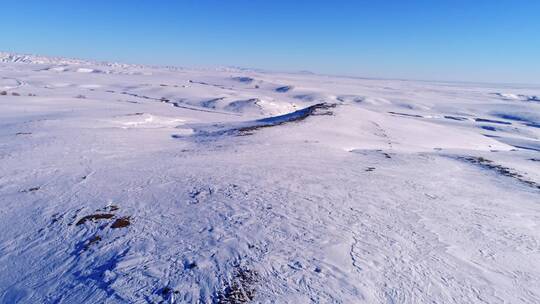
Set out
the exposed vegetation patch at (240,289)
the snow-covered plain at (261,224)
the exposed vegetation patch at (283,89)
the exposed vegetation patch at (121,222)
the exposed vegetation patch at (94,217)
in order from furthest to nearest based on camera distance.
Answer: the exposed vegetation patch at (283,89), the exposed vegetation patch at (94,217), the exposed vegetation patch at (121,222), the snow-covered plain at (261,224), the exposed vegetation patch at (240,289)

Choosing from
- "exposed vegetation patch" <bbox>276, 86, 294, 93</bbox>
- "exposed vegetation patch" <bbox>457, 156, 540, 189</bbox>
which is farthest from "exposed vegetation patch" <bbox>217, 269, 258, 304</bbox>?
"exposed vegetation patch" <bbox>276, 86, 294, 93</bbox>

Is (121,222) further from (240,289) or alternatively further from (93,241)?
(240,289)

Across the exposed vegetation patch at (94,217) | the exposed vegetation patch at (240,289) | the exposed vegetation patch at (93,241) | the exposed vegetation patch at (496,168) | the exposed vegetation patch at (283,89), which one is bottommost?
the exposed vegetation patch at (283,89)

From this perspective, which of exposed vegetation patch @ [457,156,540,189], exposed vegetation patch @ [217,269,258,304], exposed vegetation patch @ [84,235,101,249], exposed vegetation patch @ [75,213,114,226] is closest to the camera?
exposed vegetation patch @ [217,269,258,304]

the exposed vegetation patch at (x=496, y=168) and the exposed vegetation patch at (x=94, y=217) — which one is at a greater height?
the exposed vegetation patch at (x=94, y=217)

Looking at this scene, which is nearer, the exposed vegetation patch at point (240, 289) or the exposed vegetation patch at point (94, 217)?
the exposed vegetation patch at point (240, 289)

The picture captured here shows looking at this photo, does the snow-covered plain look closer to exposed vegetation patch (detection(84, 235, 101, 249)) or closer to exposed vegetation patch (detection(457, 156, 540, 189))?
exposed vegetation patch (detection(84, 235, 101, 249))

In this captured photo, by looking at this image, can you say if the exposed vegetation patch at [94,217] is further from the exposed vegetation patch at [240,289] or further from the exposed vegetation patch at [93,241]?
the exposed vegetation patch at [240,289]

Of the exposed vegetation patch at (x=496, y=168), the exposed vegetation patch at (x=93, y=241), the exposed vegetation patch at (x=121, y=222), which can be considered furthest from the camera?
Answer: the exposed vegetation patch at (x=496, y=168)

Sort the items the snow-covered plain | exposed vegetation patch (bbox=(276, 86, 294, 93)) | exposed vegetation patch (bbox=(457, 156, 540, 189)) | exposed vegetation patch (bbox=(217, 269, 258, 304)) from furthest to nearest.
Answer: exposed vegetation patch (bbox=(276, 86, 294, 93)) → exposed vegetation patch (bbox=(457, 156, 540, 189)) → the snow-covered plain → exposed vegetation patch (bbox=(217, 269, 258, 304))

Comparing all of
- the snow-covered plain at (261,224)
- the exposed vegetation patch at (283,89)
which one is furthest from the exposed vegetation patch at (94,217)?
the exposed vegetation patch at (283,89)

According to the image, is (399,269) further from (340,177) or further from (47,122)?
(47,122)
